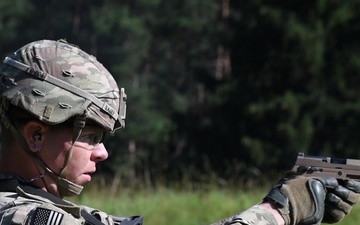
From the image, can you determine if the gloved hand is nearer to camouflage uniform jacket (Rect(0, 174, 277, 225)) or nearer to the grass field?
camouflage uniform jacket (Rect(0, 174, 277, 225))

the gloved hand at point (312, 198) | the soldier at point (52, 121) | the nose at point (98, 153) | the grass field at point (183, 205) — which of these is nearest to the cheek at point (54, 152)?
the soldier at point (52, 121)

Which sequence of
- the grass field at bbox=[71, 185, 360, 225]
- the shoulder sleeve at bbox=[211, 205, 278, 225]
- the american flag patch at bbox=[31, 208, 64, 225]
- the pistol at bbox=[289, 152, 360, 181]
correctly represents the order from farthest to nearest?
1. the grass field at bbox=[71, 185, 360, 225]
2. the pistol at bbox=[289, 152, 360, 181]
3. the shoulder sleeve at bbox=[211, 205, 278, 225]
4. the american flag patch at bbox=[31, 208, 64, 225]

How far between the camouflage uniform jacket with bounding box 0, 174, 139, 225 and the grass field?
6.38 metres

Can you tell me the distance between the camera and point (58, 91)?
3.65 metres

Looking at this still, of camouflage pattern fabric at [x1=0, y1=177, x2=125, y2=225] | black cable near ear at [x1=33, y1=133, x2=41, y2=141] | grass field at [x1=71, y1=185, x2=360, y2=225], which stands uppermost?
black cable near ear at [x1=33, y1=133, x2=41, y2=141]

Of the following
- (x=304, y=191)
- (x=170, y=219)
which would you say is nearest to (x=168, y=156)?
(x=170, y=219)

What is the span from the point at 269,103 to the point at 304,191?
30930mm

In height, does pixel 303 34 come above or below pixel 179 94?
above

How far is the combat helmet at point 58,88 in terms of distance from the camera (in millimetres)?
3615

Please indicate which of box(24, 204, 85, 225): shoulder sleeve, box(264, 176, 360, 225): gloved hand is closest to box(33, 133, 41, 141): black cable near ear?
box(24, 204, 85, 225): shoulder sleeve

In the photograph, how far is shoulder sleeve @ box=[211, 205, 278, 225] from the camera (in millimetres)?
3793

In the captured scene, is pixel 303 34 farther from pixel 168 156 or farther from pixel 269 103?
pixel 168 156

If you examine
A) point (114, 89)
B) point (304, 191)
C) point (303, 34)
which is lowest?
point (303, 34)

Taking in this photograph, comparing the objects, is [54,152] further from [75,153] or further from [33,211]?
[33,211]
